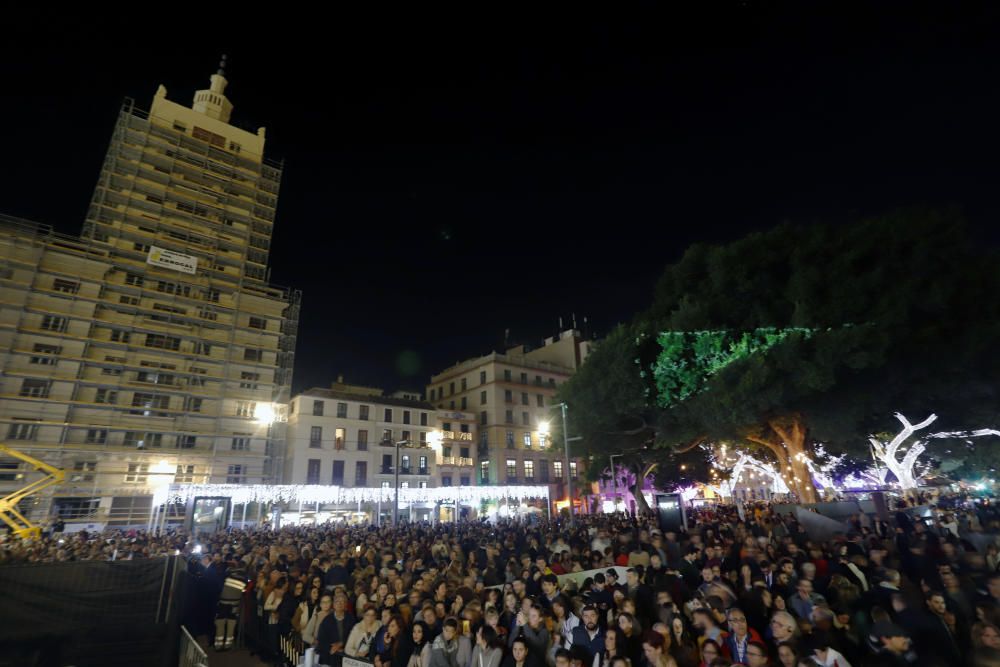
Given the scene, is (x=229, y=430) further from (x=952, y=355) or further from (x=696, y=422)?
(x=952, y=355)

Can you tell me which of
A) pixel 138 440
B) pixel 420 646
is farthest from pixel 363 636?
pixel 138 440

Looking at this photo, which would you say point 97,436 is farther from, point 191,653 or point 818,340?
point 818,340

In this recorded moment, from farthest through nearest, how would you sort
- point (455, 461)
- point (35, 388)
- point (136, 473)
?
point (455, 461) → point (136, 473) → point (35, 388)

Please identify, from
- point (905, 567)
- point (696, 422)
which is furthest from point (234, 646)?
point (696, 422)

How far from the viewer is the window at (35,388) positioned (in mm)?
32375

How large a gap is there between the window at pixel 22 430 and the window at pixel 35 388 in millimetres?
1797

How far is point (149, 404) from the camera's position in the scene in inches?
1407

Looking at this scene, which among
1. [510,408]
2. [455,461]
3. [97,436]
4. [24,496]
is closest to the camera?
[24,496]

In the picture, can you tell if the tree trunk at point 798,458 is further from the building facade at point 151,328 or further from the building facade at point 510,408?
the building facade at point 151,328

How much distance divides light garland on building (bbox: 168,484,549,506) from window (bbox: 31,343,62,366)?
1402 centimetres

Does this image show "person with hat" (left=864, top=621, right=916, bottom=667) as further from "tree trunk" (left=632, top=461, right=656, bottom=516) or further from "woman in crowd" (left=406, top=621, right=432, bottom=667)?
"tree trunk" (left=632, top=461, right=656, bottom=516)

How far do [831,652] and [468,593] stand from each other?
490cm

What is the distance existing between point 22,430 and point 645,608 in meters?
39.3

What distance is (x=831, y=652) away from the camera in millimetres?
4879
